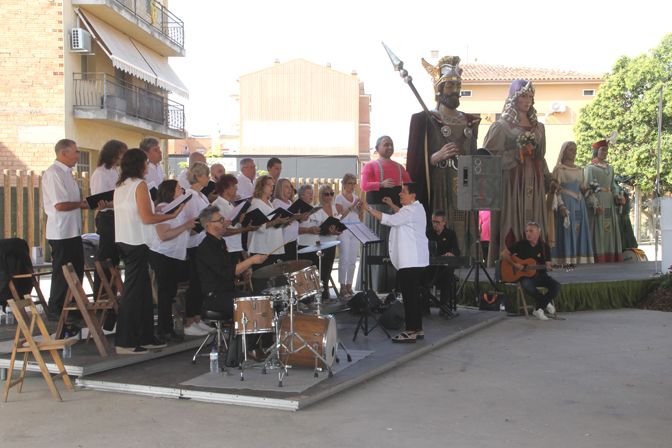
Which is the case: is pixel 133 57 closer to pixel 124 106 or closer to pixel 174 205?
pixel 124 106

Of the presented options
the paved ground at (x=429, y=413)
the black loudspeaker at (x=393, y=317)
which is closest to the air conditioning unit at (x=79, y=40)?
the black loudspeaker at (x=393, y=317)

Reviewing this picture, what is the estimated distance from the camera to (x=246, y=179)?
11.6m

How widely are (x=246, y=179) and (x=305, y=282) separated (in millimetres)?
4416

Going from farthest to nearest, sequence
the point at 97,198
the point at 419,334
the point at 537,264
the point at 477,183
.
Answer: the point at 477,183 → the point at 537,264 → the point at 419,334 → the point at 97,198

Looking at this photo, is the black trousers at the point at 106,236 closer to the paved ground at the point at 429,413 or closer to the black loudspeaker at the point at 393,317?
the paved ground at the point at 429,413

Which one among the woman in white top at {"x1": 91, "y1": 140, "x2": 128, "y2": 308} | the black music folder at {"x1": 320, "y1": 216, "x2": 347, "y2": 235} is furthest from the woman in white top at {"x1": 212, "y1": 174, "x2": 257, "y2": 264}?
the woman in white top at {"x1": 91, "y1": 140, "x2": 128, "y2": 308}

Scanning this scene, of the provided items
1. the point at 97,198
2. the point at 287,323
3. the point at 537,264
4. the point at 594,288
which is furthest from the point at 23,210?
the point at 287,323

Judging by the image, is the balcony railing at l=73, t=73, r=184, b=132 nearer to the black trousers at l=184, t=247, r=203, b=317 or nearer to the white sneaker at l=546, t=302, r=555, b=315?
the white sneaker at l=546, t=302, r=555, b=315

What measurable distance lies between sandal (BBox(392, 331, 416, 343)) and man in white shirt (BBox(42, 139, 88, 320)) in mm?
3531

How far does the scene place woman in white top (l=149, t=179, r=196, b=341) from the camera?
Answer: 8.20m

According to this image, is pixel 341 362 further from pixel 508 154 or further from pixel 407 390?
pixel 508 154

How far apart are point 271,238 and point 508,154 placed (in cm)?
522

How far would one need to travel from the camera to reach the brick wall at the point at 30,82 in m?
25.2

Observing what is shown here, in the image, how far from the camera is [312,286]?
754 cm
